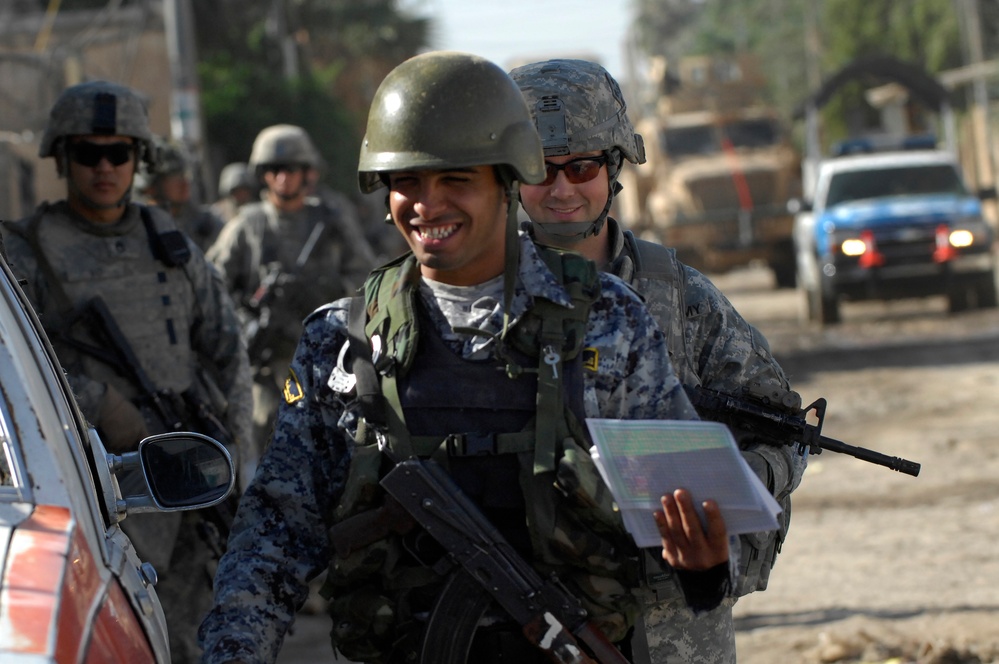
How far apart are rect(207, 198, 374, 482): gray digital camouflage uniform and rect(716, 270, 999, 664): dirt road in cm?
274

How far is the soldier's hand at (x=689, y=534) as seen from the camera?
2664 mm

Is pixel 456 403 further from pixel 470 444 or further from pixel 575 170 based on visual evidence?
pixel 575 170

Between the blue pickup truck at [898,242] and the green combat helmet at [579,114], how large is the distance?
1466cm

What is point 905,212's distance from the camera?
18438 mm

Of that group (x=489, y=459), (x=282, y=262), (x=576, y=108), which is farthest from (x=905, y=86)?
(x=489, y=459)

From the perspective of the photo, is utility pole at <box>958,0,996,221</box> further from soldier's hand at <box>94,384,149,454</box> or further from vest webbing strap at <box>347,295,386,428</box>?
vest webbing strap at <box>347,295,386,428</box>

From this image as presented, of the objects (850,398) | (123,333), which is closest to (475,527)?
(123,333)

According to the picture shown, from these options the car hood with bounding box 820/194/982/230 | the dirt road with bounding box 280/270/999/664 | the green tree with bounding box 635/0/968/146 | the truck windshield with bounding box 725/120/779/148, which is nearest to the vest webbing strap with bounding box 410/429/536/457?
the dirt road with bounding box 280/270/999/664

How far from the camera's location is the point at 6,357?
253cm

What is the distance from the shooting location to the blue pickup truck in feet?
60.2

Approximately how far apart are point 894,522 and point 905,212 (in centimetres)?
975

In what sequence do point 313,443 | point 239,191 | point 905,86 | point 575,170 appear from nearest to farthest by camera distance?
point 313,443 → point 575,170 → point 239,191 → point 905,86

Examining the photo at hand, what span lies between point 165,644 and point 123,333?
2657 mm

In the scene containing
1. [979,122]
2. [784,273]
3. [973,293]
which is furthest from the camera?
[979,122]
